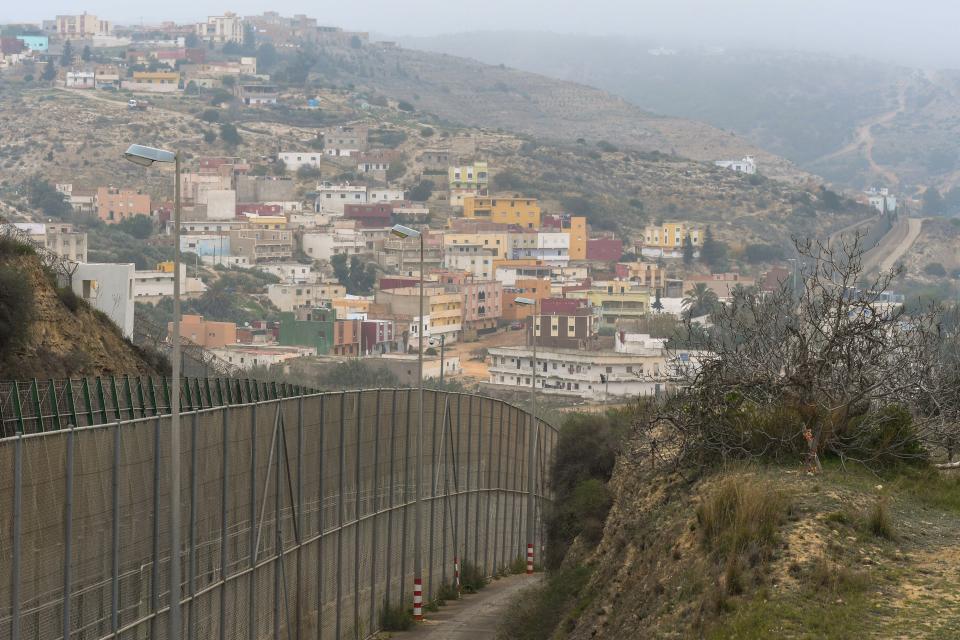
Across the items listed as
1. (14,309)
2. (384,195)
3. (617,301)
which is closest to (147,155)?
(14,309)

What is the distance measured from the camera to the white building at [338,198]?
142500mm

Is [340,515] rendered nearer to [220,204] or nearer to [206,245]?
[206,245]

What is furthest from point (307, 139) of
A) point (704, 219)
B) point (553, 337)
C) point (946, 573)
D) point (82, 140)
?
point (946, 573)

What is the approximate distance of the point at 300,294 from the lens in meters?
105

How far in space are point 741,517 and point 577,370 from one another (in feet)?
208

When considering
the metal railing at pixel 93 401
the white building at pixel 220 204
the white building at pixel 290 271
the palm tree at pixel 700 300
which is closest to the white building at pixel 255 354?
the palm tree at pixel 700 300

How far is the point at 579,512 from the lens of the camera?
25484 mm

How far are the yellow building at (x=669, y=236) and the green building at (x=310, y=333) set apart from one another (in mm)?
48966

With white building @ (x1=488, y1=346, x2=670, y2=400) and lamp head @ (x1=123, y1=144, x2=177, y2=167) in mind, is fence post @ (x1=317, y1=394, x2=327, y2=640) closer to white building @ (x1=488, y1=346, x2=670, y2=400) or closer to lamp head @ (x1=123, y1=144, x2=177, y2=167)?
lamp head @ (x1=123, y1=144, x2=177, y2=167)

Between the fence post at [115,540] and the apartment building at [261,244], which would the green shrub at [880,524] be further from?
the apartment building at [261,244]

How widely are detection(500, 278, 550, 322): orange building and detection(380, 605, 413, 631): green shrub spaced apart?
270ft

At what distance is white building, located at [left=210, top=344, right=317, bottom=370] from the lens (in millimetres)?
75875

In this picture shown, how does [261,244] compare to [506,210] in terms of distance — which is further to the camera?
[506,210]

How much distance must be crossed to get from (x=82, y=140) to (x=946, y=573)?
142021 millimetres
